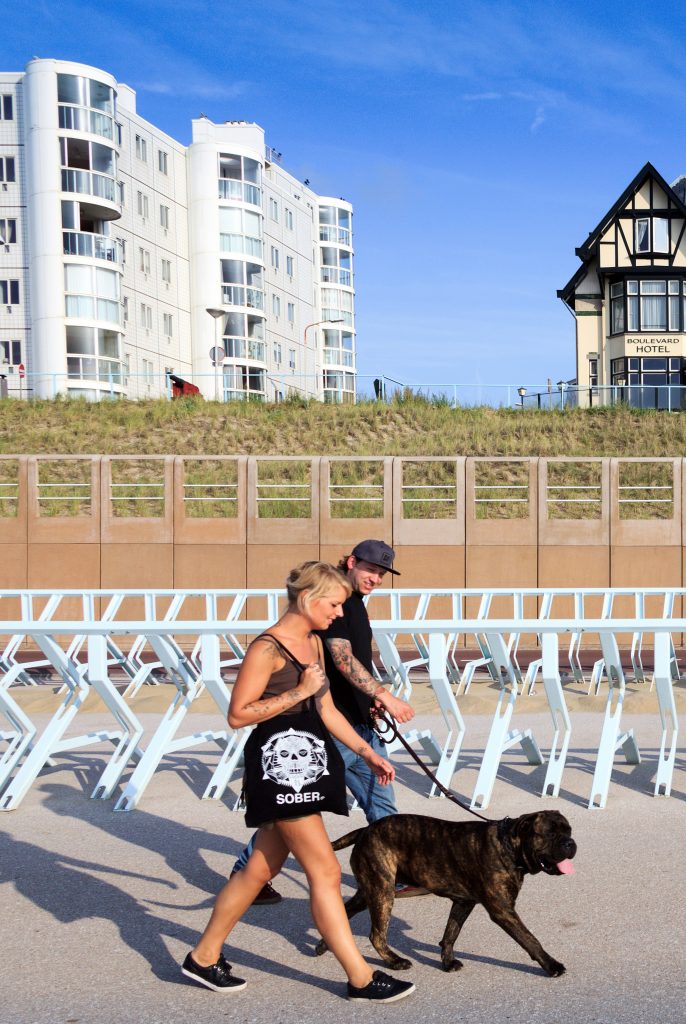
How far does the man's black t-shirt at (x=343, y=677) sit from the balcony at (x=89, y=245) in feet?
153

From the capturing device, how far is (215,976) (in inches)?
182

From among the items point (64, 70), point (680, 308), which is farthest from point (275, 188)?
point (680, 308)

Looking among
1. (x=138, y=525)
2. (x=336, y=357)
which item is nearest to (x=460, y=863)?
(x=138, y=525)

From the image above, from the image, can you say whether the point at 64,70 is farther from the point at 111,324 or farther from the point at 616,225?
the point at 616,225

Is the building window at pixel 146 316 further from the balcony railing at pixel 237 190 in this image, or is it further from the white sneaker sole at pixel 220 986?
the white sneaker sole at pixel 220 986

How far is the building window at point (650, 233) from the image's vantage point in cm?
5059

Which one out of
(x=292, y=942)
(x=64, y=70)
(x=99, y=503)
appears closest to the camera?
(x=292, y=942)

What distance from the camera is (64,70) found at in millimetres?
49562

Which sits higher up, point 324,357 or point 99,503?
point 324,357

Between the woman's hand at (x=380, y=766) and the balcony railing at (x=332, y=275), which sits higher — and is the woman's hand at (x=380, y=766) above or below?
below

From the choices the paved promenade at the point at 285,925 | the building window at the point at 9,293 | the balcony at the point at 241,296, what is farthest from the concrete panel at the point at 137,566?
the balcony at the point at 241,296

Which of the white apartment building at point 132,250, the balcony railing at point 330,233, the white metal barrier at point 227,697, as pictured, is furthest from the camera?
the balcony railing at point 330,233

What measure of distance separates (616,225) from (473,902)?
159ft

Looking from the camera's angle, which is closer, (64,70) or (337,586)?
(337,586)
